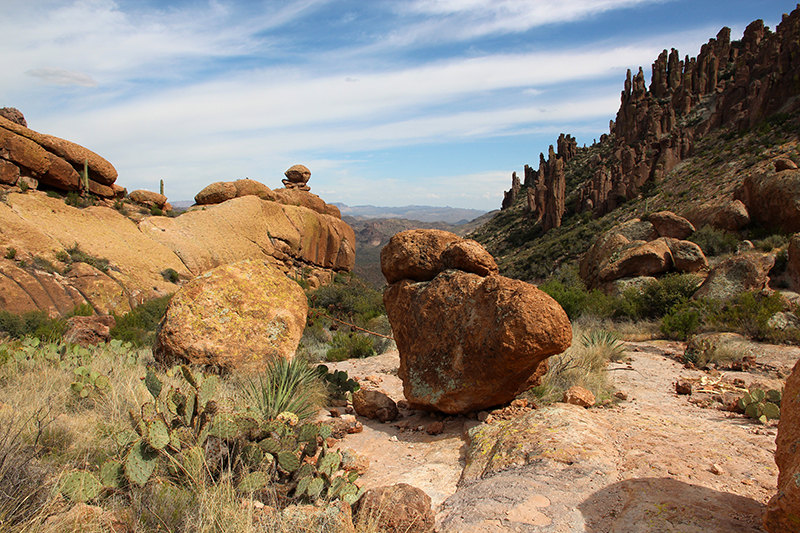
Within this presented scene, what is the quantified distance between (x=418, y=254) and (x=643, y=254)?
1191cm

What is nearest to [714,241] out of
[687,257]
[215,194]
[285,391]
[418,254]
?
[687,257]

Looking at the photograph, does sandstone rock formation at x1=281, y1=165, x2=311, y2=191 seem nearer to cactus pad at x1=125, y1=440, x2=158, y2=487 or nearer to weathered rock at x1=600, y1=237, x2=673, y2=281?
weathered rock at x1=600, y1=237, x2=673, y2=281

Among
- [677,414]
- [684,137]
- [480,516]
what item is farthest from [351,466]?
[684,137]

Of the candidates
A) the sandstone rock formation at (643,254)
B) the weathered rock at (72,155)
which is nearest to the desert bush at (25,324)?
the weathered rock at (72,155)

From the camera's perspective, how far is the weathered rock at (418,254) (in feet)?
19.2

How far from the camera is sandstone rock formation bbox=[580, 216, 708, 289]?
47.1 ft

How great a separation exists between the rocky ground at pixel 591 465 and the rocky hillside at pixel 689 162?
1503cm

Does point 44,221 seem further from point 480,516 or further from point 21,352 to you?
point 480,516

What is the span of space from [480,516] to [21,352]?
709 cm

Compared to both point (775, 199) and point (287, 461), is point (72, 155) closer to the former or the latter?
point (287, 461)

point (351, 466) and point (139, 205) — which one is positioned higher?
point (139, 205)

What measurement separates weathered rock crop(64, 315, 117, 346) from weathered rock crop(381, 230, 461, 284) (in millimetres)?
7023

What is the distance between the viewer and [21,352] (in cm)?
644

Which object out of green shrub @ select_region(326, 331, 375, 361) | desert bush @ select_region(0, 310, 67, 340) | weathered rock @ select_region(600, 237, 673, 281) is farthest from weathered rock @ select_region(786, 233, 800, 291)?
desert bush @ select_region(0, 310, 67, 340)
